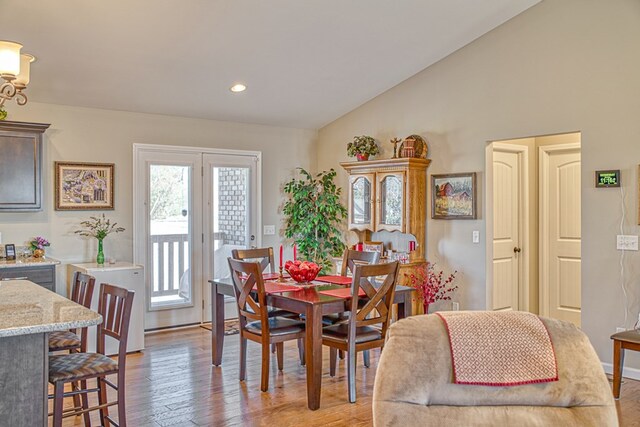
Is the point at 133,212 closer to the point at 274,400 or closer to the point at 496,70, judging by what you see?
the point at 274,400

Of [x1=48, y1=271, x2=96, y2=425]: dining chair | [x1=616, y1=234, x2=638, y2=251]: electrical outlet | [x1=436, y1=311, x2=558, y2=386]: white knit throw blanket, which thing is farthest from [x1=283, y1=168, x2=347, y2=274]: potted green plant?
[x1=436, y1=311, x2=558, y2=386]: white knit throw blanket

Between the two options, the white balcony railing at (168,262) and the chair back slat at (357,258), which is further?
the white balcony railing at (168,262)

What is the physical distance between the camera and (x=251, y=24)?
456cm

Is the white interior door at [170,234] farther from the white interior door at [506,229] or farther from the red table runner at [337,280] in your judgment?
the white interior door at [506,229]

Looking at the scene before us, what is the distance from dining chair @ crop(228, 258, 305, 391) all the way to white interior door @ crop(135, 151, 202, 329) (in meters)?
2.06

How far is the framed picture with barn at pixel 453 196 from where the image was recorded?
5.53m

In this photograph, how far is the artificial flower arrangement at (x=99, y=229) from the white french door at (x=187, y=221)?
0.25m

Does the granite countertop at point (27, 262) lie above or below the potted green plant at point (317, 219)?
below

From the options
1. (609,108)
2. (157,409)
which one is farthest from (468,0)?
(157,409)

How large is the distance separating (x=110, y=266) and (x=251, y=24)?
2624 mm

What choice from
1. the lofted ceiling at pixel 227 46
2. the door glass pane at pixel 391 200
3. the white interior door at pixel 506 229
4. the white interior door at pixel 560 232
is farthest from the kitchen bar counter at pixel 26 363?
the white interior door at pixel 560 232

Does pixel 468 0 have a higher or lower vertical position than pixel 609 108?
higher

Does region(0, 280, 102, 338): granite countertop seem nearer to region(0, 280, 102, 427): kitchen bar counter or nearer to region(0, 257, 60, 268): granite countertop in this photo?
region(0, 280, 102, 427): kitchen bar counter

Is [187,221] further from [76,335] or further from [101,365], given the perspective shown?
[101,365]
